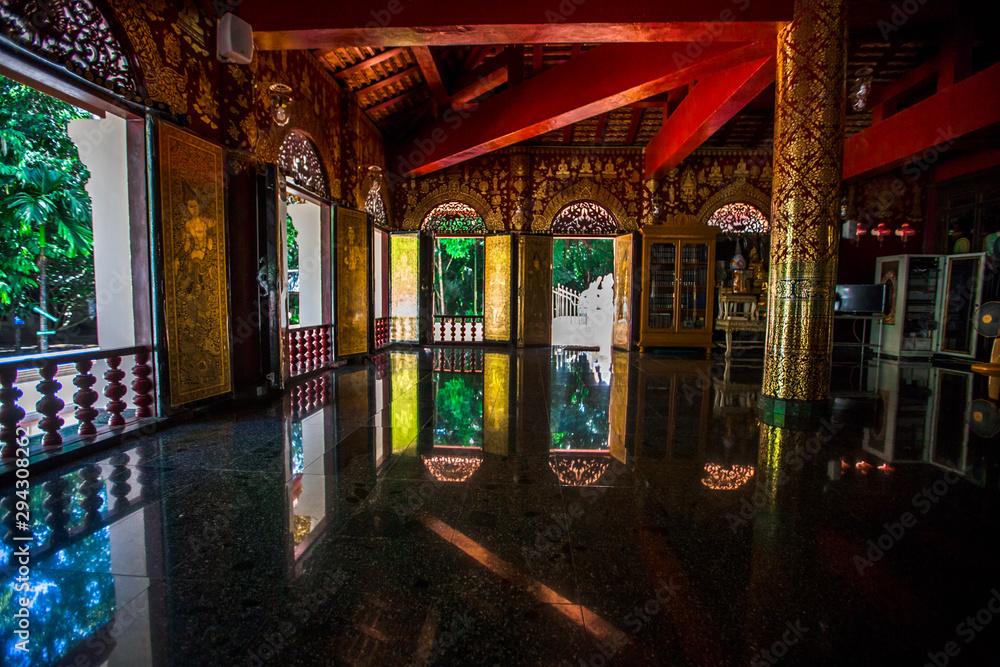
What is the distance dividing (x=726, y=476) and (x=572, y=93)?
5.10m

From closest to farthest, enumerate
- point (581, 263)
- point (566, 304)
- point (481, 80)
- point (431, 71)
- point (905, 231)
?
1. point (431, 71)
2. point (481, 80)
3. point (905, 231)
4. point (566, 304)
5. point (581, 263)

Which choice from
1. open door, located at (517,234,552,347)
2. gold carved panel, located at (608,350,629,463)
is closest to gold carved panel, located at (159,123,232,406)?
gold carved panel, located at (608,350,629,463)

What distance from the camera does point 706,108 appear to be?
5949mm

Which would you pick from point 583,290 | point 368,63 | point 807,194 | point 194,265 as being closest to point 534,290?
point 368,63

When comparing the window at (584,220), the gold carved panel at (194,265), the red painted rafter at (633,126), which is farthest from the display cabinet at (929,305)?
the gold carved panel at (194,265)

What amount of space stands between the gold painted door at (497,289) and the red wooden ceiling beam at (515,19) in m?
5.18

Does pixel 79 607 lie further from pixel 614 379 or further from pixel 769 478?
pixel 614 379

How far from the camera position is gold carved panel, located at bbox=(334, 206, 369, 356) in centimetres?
664

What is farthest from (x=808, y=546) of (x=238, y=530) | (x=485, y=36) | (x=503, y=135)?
(x=503, y=135)

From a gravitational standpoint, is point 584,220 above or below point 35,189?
above

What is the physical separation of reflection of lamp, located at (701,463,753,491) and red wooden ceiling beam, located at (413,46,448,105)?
562cm

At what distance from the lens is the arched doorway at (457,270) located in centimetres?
949

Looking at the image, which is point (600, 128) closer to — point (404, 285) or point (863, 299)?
point (404, 285)

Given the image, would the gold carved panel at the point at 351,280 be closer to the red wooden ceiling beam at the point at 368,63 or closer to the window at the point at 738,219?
the red wooden ceiling beam at the point at 368,63
